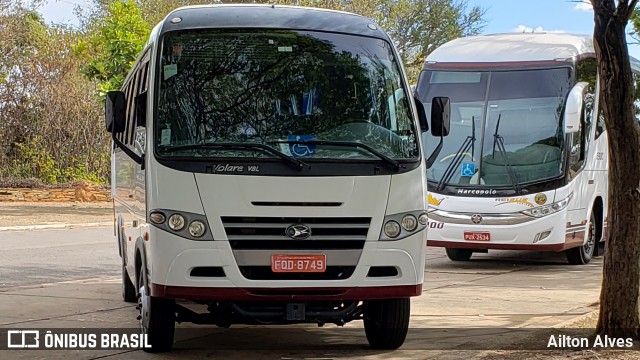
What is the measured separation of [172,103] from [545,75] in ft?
31.3

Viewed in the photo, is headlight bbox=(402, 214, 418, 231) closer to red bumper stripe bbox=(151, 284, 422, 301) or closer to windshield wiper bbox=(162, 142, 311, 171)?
red bumper stripe bbox=(151, 284, 422, 301)

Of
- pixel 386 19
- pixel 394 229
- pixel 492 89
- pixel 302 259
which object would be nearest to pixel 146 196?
pixel 302 259

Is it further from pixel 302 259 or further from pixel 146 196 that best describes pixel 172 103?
pixel 302 259

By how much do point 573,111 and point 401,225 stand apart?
867 cm

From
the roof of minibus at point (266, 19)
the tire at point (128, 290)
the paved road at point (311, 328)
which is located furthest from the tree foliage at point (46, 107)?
the roof of minibus at point (266, 19)

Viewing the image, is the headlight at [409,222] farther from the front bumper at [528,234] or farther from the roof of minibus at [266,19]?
the front bumper at [528,234]

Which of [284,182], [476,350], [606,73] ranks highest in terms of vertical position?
[606,73]

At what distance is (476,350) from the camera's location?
9.11 meters

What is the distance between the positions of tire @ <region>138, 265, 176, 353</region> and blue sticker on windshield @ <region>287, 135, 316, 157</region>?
1.49 meters

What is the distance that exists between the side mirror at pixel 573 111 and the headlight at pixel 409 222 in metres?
8.47

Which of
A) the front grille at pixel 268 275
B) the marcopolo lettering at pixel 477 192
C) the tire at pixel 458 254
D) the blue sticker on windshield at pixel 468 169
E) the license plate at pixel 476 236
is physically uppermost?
the front grille at pixel 268 275

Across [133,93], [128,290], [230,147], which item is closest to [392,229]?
[230,147]

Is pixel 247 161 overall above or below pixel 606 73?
below

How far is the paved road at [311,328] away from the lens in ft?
30.7
